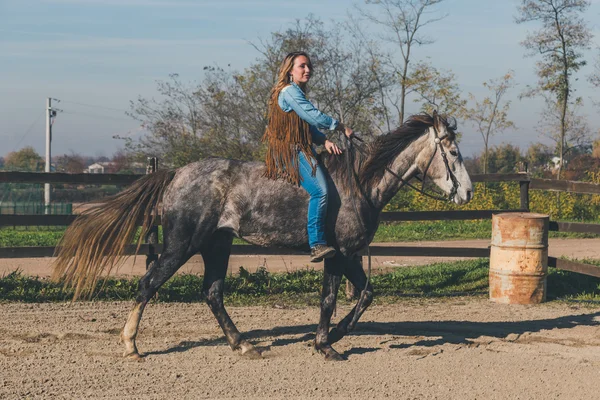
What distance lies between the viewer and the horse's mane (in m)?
6.16

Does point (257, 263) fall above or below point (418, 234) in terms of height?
below

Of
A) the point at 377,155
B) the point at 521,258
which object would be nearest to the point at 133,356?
the point at 377,155

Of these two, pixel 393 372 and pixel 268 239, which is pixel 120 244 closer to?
pixel 268 239

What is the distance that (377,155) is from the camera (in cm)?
621

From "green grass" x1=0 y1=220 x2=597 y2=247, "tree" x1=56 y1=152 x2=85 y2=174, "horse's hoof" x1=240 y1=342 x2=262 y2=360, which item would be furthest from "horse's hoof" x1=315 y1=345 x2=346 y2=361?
"tree" x1=56 y1=152 x2=85 y2=174

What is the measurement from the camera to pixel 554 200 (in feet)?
68.7

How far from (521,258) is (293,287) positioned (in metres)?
2.87

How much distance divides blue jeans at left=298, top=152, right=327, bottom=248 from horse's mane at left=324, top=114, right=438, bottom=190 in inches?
10.9

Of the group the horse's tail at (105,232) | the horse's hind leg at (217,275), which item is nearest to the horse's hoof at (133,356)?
the horse's tail at (105,232)

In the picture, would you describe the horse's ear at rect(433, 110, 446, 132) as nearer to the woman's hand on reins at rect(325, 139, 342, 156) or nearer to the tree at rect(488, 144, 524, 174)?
the woman's hand on reins at rect(325, 139, 342, 156)

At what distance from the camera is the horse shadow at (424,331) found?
254 inches

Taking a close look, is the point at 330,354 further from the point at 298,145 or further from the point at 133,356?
the point at 298,145

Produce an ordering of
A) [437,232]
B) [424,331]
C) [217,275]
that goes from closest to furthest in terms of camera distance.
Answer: [217,275] < [424,331] < [437,232]

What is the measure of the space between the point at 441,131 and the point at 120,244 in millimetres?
2983
